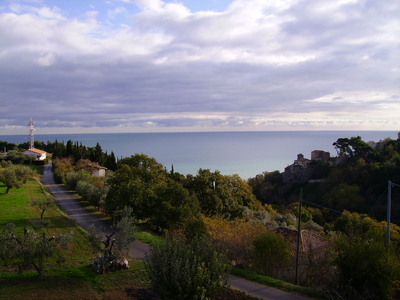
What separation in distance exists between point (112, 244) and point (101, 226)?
20.5 feet

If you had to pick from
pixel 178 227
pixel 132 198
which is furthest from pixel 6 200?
pixel 178 227

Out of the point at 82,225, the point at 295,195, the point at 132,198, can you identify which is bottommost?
the point at 295,195

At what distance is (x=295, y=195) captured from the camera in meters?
53.3

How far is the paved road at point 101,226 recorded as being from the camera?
10.6 metres

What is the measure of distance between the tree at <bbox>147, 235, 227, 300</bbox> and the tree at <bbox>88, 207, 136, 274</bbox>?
2306 mm

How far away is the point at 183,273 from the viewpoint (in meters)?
7.55

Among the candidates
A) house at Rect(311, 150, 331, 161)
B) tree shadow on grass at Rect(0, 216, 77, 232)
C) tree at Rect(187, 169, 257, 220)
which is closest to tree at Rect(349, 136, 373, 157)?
house at Rect(311, 150, 331, 161)

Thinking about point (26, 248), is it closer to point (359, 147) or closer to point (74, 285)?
point (74, 285)

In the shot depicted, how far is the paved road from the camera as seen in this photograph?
1060 centimetres

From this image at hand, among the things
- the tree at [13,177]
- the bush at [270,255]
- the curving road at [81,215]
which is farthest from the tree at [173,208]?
the tree at [13,177]

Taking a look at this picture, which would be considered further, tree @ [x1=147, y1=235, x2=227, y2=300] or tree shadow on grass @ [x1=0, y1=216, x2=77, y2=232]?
tree shadow on grass @ [x1=0, y1=216, x2=77, y2=232]

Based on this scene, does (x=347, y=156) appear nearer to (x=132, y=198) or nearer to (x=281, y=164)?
(x=281, y=164)

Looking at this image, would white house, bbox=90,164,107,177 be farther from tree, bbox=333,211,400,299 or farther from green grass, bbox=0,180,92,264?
tree, bbox=333,211,400,299

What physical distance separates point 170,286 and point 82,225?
1495 centimetres
